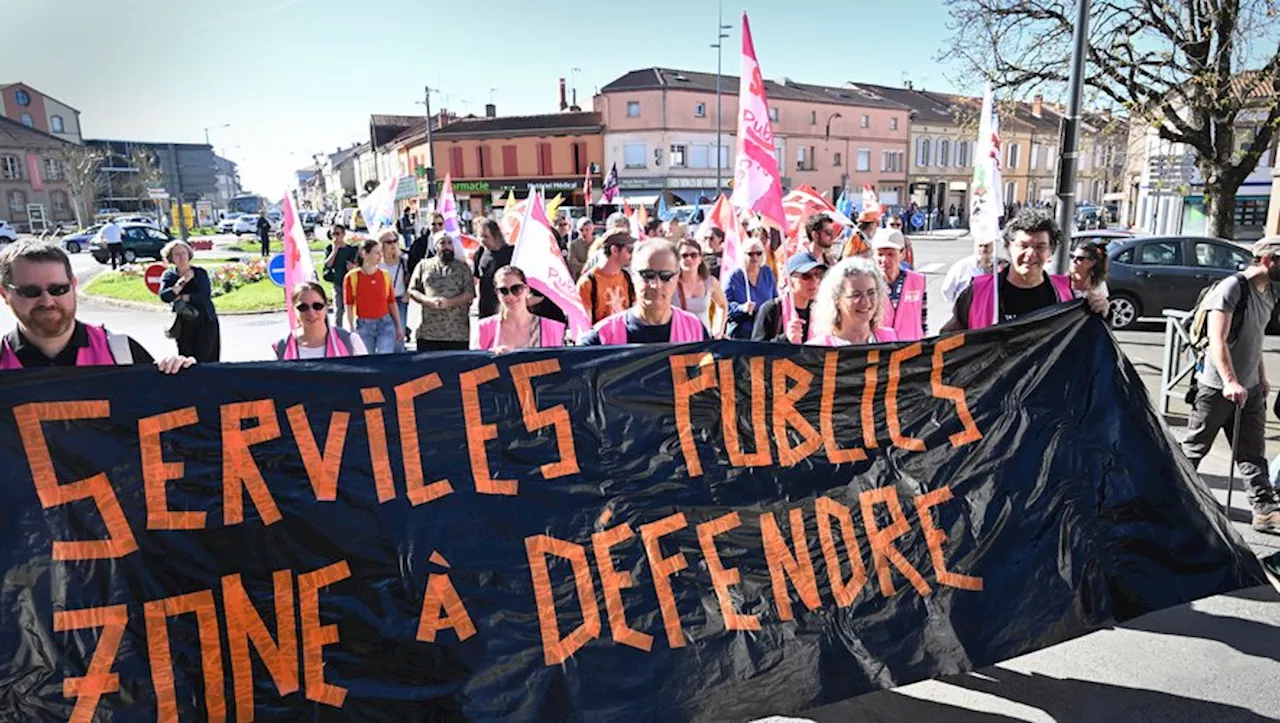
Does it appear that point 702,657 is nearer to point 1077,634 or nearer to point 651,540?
point 651,540

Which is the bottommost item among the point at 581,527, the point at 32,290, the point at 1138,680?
the point at 1138,680

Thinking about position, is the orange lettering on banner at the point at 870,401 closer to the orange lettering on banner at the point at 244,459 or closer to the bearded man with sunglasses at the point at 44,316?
the orange lettering on banner at the point at 244,459

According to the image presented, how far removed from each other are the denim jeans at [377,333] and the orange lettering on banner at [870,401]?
521 cm

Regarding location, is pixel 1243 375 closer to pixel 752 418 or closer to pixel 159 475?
pixel 752 418

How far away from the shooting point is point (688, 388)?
9.84 feet

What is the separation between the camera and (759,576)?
9.57 ft

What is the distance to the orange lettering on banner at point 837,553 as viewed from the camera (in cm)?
298

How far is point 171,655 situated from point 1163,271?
12593 millimetres

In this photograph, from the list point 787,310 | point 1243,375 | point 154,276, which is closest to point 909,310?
point 787,310

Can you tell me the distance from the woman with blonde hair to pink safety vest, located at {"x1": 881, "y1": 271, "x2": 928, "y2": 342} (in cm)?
164

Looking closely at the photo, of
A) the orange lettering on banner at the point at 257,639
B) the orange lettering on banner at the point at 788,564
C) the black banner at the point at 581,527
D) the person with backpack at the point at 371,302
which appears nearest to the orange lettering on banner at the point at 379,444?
the black banner at the point at 581,527

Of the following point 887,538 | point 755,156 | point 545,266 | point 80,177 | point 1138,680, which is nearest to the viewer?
point 887,538

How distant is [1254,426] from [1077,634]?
2658mm

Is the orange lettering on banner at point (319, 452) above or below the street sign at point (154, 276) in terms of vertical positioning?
below
